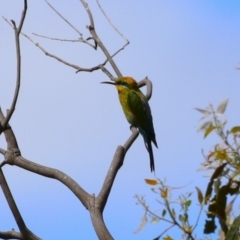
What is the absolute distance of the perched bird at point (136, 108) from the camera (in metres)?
5.61

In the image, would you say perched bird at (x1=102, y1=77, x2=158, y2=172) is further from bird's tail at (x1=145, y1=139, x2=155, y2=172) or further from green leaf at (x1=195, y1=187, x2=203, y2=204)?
green leaf at (x1=195, y1=187, x2=203, y2=204)

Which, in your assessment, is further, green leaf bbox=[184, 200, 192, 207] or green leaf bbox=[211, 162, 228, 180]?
green leaf bbox=[184, 200, 192, 207]

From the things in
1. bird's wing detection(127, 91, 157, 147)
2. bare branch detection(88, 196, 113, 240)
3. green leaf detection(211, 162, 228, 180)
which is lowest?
green leaf detection(211, 162, 228, 180)

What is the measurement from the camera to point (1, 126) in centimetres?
252

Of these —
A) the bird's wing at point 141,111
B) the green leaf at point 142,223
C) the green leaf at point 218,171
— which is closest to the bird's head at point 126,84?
the bird's wing at point 141,111

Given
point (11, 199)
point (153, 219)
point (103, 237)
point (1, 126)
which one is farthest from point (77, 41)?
point (153, 219)

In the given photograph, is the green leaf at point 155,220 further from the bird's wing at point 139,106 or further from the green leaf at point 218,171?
the bird's wing at point 139,106

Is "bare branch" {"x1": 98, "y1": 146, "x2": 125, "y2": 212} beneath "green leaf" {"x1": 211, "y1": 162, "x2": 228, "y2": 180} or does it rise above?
above

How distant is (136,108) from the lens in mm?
A: 5922

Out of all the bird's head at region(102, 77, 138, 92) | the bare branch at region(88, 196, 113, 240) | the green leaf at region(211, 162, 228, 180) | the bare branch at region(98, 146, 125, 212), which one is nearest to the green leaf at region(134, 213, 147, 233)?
the green leaf at region(211, 162, 228, 180)

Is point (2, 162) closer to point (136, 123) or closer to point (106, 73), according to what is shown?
point (106, 73)

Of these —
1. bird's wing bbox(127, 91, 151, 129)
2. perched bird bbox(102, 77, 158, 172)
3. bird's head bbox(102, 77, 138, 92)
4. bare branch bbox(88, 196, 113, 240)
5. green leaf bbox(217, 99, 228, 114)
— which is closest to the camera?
green leaf bbox(217, 99, 228, 114)

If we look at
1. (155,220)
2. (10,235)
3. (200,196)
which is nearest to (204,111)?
(200,196)

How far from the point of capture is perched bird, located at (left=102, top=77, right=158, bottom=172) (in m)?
5.61
